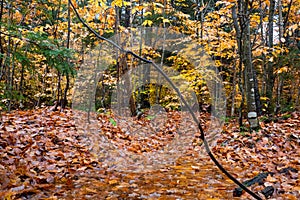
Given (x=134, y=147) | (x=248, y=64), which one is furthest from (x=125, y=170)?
(x=248, y=64)

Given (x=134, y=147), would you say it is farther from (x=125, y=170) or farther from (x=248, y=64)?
(x=248, y=64)

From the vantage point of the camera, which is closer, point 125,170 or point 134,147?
point 125,170

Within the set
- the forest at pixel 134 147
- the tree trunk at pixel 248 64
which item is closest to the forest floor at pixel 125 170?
A: the forest at pixel 134 147

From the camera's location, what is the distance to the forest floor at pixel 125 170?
9.38 ft

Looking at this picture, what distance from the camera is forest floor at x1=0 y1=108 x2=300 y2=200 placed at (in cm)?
286

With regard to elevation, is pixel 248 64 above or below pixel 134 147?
above

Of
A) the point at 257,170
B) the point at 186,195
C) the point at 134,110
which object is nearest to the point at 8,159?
the point at 186,195

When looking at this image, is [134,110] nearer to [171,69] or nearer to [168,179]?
[171,69]

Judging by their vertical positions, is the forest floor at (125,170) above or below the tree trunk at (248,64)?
below

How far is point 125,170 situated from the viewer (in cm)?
389

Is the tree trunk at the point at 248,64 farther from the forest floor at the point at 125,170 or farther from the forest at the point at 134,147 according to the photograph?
the forest floor at the point at 125,170

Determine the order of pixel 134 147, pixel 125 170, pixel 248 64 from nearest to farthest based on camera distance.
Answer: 1. pixel 125 170
2. pixel 134 147
3. pixel 248 64

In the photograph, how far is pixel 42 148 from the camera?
4.00m

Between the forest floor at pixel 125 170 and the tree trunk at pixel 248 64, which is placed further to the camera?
the tree trunk at pixel 248 64
